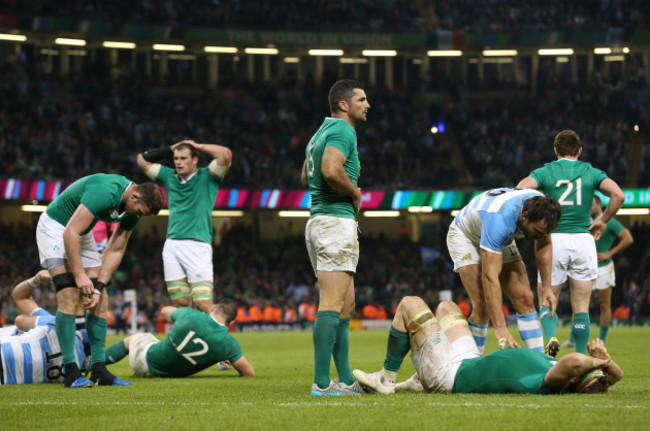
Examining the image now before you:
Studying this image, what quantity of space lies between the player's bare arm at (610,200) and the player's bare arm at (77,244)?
5.01 meters

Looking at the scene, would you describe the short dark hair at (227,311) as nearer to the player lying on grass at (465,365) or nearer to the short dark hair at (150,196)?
the short dark hair at (150,196)

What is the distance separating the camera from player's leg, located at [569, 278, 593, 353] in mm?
9055

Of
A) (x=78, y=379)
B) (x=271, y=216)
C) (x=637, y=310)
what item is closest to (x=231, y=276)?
(x=271, y=216)

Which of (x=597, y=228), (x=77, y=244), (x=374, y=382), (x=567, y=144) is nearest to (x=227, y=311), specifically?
(x=77, y=244)

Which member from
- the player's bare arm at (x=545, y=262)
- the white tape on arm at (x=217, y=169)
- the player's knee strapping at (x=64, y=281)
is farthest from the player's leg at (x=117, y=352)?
the player's bare arm at (x=545, y=262)

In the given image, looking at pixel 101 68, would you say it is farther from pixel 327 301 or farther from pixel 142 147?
pixel 327 301

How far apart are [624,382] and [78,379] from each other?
468cm

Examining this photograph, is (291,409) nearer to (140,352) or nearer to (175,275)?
(140,352)

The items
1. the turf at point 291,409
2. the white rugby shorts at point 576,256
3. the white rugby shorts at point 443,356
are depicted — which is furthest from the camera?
the white rugby shorts at point 576,256

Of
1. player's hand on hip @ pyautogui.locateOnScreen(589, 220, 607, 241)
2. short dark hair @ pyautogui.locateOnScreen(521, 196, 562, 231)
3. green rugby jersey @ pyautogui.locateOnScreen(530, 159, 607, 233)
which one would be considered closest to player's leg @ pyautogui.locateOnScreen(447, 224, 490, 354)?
short dark hair @ pyautogui.locateOnScreen(521, 196, 562, 231)

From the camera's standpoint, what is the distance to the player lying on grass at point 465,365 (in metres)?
5.96

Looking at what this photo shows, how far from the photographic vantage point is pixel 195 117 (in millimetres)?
36250

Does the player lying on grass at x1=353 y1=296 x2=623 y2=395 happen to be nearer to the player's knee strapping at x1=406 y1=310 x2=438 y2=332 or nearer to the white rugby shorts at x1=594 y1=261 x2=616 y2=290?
the player's knee strapping at x1=406 y1=310 x2=438 y2=332

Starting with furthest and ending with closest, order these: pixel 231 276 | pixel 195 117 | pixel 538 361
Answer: pixel 195 117 < pixel 231 276 < pixel 538 361
